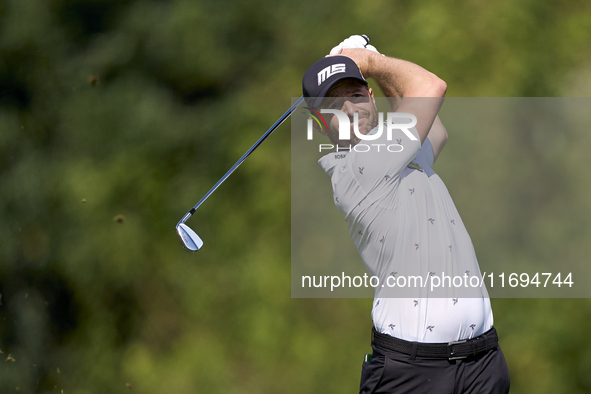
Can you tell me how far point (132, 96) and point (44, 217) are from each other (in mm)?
689

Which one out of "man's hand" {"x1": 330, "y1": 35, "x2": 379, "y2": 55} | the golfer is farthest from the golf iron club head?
"man's hand" {"x1": 330, "y1": 35, "x2": 379, "y2": 55}

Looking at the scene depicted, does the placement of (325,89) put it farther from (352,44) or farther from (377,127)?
(352,44)

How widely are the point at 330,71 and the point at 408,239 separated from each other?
0.38m

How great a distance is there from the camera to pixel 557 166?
8.14 ft

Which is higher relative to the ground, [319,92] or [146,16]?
[146,16]

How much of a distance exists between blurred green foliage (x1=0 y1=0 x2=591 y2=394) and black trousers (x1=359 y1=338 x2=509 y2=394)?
4.31ft

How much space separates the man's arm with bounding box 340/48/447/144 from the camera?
1274mm

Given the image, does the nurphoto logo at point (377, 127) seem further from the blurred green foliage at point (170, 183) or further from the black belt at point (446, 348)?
the blurred green foliage at point (170, 183)

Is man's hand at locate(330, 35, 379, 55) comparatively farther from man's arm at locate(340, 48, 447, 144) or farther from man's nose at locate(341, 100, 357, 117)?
man's nose at locate(341, 100, 357, 117)

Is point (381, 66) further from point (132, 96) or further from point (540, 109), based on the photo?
point (132, 96)

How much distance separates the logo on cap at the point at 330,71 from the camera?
50.1 inches

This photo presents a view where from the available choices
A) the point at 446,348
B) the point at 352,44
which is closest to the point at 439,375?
the point at 446,348

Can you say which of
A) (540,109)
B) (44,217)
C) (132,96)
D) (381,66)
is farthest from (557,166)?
(44,217)

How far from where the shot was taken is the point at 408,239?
4.13 feet
